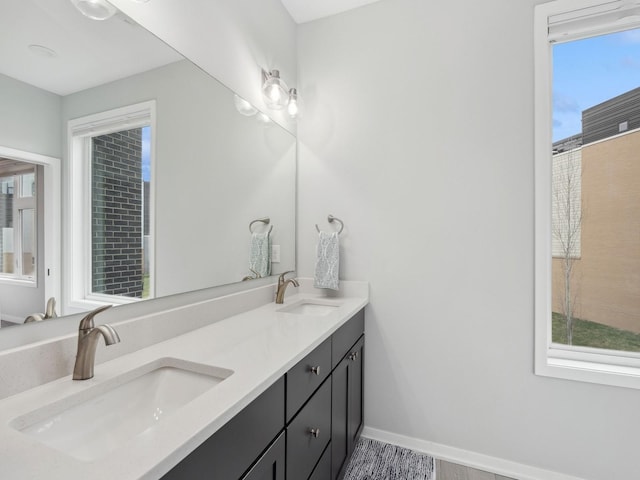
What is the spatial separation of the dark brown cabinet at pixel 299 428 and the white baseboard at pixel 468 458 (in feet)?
0.71

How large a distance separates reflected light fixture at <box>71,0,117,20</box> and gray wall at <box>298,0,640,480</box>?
128 cm

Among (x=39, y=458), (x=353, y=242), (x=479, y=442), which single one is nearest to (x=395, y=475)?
(x=479, y=442)

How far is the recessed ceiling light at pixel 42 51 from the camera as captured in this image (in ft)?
2.70

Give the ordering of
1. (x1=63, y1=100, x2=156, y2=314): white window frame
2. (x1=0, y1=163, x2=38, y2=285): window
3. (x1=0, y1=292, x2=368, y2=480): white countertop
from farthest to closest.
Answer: (x1=63, y1=100, x2=156, y2=314): white window frame, (x1=0, y1=163, x2=38, y2=285): window, (x1=0, y1=292, x2=368, y2=480): white countertop

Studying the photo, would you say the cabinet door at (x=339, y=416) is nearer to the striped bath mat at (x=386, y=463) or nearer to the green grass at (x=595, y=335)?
the striped bath mat at (x=386, y=463)

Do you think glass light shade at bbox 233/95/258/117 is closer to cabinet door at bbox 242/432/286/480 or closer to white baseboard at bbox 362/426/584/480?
cabinet door at bbox 242/432/286/480

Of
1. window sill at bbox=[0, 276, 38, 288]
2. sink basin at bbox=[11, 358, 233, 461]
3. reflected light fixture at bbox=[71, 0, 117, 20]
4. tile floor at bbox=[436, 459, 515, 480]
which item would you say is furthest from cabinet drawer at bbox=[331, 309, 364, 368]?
reflected light fixture at bbox=[71, 0, 117, 20]

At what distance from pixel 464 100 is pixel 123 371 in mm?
1946

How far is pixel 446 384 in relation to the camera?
5.88 ft

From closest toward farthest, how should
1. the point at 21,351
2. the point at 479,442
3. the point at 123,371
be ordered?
the point at 21,351, the point at 123,371, the point at 479,442

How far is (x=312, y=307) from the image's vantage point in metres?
1.94

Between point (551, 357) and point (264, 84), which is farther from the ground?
point (264, 84)

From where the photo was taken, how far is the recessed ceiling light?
823 mm

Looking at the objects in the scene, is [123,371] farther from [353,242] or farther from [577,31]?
[577,31]
